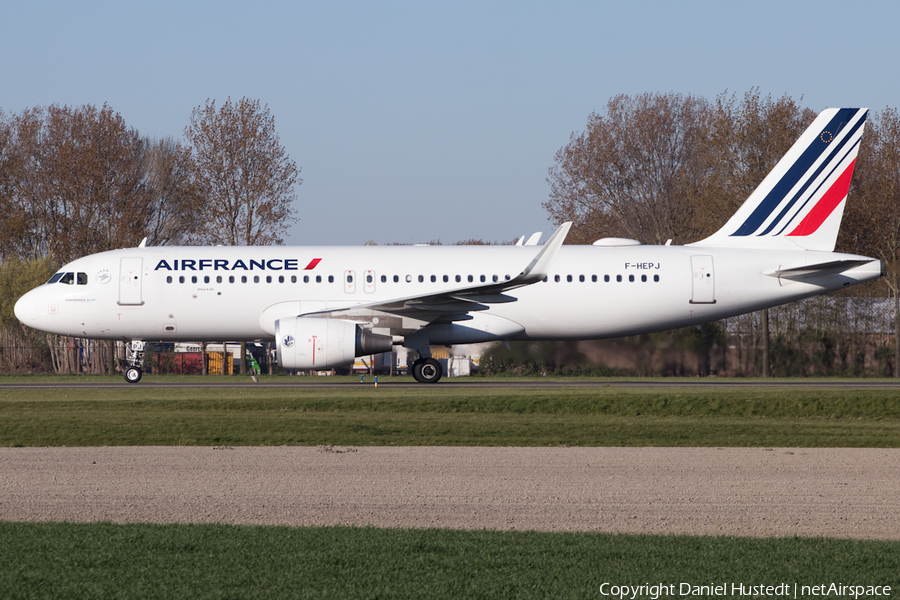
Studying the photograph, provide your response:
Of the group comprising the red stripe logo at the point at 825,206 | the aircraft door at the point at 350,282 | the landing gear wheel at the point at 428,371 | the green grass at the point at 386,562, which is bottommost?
the green grass at the point at 386,562

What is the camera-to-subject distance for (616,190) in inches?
2030

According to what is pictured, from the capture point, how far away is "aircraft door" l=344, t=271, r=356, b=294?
2533 centimetres

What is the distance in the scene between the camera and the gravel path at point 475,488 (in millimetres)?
8484

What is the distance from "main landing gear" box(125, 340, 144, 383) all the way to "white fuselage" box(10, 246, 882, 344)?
0.41 metres

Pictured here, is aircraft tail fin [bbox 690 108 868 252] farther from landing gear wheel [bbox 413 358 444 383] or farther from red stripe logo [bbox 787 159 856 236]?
landing gear wheel [bbox 413 358 444 383]

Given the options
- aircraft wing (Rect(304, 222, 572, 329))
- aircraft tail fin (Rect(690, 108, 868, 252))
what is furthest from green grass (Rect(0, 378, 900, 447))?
aircraft tail fin (Rect(690, 108, 868, 252))

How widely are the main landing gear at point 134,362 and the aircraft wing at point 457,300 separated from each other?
4756 millimetres

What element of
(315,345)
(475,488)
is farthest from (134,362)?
(475,488)

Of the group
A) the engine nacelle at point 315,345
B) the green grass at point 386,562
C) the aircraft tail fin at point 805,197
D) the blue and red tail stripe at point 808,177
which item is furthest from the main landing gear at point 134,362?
the green grass at point 386,562

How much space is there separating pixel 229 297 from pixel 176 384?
8.33 feet

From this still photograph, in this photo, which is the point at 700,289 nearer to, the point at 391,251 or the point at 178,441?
the point at 391,251

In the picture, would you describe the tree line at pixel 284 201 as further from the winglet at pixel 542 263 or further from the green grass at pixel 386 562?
the green grass at pixel 386 562

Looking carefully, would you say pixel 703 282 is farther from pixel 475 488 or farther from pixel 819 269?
pixel 475 488

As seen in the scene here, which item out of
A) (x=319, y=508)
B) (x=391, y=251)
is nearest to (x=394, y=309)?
(x=391, y=251)
